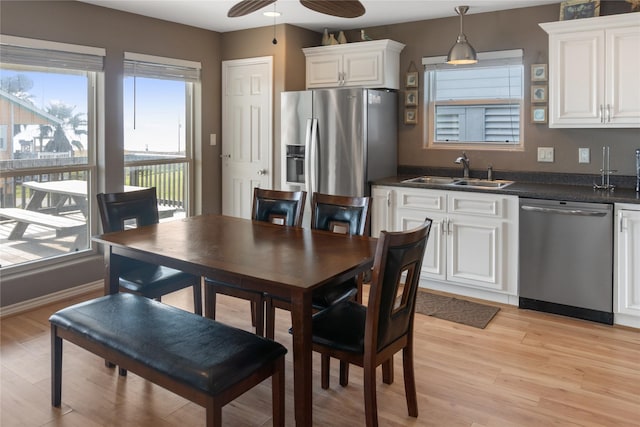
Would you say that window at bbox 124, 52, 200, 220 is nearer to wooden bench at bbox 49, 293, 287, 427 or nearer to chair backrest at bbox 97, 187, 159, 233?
chair backrest at bbox 97, 187, 159, 233

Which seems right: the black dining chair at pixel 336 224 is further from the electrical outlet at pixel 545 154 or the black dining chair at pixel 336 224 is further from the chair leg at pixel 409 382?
the electrical outlet at pixel 545 154

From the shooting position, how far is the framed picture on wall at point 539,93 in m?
4.16

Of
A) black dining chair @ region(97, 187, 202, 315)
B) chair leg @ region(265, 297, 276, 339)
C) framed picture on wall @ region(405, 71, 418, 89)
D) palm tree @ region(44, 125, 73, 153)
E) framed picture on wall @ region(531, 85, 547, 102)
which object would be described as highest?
framed picture on wall @ region(405, 71, 418, 89)

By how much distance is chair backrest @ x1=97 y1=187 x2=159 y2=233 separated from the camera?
313cm

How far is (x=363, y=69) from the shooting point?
15.2 ft

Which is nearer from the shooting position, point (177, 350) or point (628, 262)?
point (177, 350)

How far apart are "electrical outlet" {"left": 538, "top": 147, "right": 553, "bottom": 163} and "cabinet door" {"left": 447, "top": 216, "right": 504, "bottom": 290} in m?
0.82

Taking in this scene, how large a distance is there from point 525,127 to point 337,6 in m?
2.40

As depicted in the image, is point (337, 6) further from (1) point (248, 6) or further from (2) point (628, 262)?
(2) point (628, 262)

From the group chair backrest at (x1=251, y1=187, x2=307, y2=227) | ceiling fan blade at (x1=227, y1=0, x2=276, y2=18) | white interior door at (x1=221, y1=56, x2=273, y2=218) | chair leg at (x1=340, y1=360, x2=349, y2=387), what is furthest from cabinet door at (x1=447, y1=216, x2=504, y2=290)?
ceiling fan blade at (x1=227, y1=0, x2=276, y2=18)

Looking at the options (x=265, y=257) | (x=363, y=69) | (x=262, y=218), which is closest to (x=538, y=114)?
(x=363, y=69)

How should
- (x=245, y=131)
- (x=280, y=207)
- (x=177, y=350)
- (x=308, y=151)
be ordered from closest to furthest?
(x=177, y=350)
(x=280, y=207)
(x=308, y=151)
(x=245, y=131)

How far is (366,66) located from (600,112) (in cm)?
196

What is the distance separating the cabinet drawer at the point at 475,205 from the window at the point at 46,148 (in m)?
3.02
